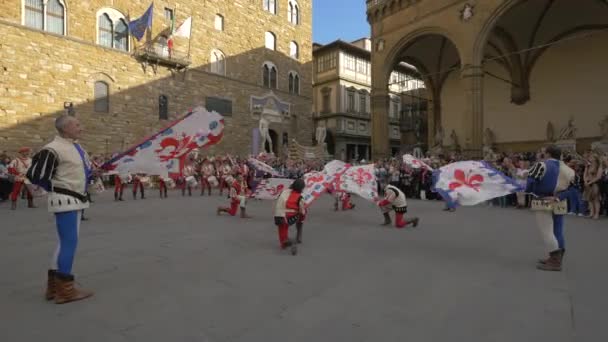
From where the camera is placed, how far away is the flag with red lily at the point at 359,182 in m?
9.43

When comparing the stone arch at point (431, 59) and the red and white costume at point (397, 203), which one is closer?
the red and white costume at point (397, 203)

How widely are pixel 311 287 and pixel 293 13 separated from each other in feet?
125

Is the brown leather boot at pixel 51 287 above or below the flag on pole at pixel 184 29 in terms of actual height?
below

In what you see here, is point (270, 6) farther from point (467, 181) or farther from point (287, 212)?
point (287, 212)

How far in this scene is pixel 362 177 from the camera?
9.79m

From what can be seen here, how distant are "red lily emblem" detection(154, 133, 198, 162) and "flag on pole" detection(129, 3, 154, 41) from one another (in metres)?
21.2

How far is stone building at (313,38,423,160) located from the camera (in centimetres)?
4375

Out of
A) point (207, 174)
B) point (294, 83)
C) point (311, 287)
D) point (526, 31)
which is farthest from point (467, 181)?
point (294, 83)

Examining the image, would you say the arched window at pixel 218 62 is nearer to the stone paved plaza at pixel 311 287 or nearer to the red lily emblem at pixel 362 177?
the red lily emblem at pixel 362 177

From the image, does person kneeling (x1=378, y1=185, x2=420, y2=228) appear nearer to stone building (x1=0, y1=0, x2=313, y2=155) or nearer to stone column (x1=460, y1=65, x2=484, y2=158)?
stone column (x1=460, y1=65, x2=484, y2=158)

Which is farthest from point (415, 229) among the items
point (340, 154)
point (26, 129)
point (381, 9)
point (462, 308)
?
point (340, 154)

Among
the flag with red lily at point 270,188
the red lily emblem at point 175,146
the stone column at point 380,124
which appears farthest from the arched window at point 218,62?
the red lily emblem at point 175,146

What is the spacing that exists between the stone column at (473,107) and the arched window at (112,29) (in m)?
22.7

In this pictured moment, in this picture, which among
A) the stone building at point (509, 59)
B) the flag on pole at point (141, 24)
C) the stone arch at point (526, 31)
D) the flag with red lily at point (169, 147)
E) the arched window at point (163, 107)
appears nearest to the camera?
the flag with red lily at point (169, 147)
